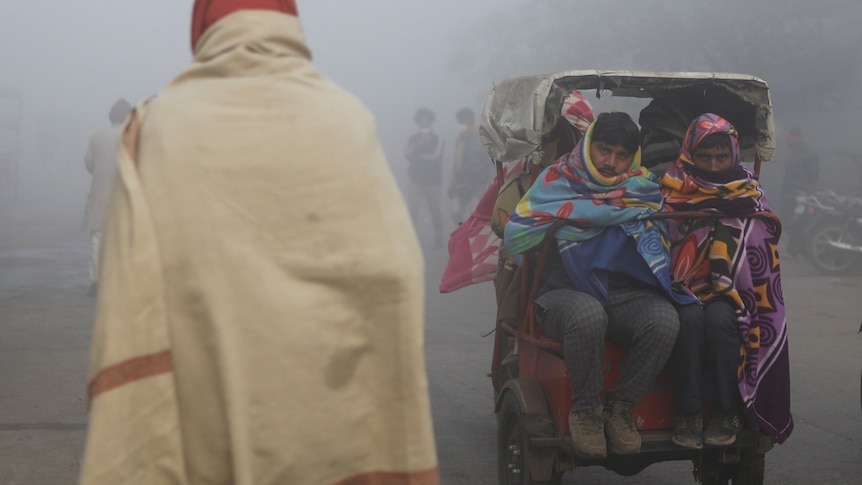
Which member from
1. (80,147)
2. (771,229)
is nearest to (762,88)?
(771,229)

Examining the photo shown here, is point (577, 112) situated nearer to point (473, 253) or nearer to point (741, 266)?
point (473, 253)

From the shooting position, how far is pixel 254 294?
2.43m

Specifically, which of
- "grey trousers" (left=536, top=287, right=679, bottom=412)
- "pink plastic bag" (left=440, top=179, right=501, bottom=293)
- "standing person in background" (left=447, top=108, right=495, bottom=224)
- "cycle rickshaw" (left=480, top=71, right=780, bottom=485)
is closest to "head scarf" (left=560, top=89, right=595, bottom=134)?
"cycle rickshaw" (left=480, top=71, right=780, bottom=485)

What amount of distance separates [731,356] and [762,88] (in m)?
1.51

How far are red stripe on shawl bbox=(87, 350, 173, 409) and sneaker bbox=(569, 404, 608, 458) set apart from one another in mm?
2220

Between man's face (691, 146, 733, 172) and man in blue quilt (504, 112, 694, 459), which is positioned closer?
man in blue quilt (504, 112, 694, 459)

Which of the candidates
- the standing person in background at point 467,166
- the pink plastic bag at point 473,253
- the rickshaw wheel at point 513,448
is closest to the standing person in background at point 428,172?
the standing person in background at point 467,166

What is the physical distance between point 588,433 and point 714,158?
1300mm

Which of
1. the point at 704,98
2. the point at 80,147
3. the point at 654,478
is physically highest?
the point at 704,98

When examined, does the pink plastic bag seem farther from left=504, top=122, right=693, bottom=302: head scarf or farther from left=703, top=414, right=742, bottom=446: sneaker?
left=703, top=414, right=742, bottom=446: sneaker

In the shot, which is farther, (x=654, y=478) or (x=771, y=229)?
(x=654, y=478)

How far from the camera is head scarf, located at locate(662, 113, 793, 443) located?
14.4 ft

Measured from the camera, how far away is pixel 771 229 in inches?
182

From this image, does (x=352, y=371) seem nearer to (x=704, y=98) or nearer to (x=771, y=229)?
(x=771, y=229)
